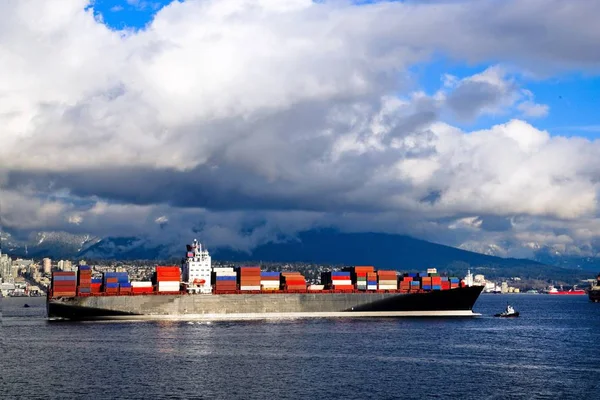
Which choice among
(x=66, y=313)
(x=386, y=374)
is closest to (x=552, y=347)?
(x=386, y=374)

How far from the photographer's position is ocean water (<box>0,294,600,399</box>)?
59.0 meters

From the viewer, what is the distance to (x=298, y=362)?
73062 millimetres

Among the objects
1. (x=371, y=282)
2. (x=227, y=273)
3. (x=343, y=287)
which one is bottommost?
(x=343, y=287)

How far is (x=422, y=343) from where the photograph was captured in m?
89.8

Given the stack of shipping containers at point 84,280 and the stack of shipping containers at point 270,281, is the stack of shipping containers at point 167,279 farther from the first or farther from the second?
the stack of shipping containers at point 270,281

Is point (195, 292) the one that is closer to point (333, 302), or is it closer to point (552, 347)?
point (333, 302)

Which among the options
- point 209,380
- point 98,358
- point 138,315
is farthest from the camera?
point 138,315

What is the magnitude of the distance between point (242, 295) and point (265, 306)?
4.61m

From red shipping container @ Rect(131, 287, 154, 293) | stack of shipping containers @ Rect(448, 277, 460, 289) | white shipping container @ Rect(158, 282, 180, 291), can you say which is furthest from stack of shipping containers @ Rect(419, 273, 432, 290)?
red shipping container @ Rect(131, 287, 154, 293)

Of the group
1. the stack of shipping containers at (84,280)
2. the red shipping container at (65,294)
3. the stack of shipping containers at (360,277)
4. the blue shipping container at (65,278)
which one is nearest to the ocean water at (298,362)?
the red shipping container at (65,294)

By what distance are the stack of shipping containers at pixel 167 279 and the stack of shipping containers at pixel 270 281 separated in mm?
15044

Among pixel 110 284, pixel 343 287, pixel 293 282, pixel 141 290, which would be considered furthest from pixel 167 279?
pixel 343 287

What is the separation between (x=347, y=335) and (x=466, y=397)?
141 feet

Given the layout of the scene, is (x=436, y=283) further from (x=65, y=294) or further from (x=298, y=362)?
(x=298, y=362)
